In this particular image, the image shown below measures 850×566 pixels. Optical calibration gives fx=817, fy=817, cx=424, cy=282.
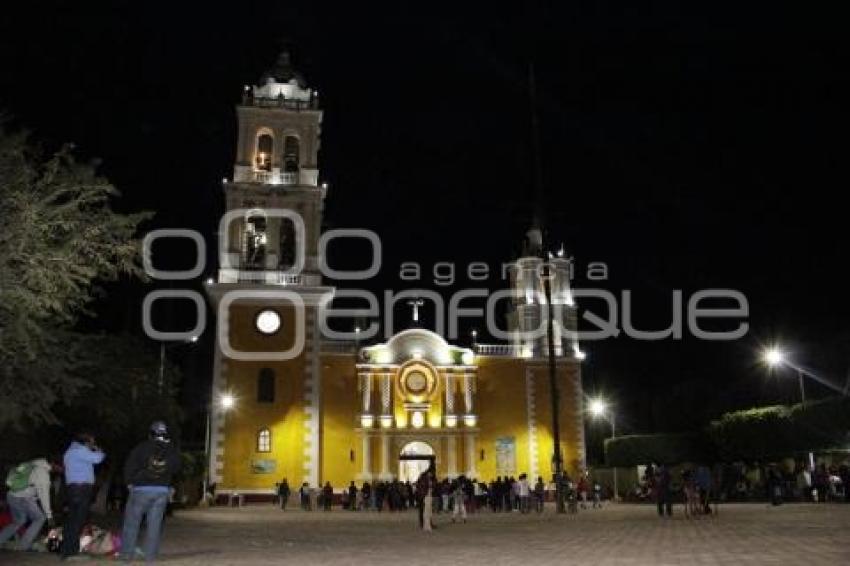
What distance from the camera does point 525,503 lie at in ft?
94.7

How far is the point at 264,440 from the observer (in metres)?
35.9

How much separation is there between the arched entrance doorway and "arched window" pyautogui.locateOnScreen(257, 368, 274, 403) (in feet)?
22.1

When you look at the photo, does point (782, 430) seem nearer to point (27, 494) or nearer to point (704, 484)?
point (704, 484)

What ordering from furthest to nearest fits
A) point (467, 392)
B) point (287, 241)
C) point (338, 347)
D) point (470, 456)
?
point (338, 347) < point (467, 392) < point (470, 456) < point (287, 241)

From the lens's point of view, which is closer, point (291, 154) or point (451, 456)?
point (451, 456)

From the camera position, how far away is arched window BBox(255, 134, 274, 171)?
3884cm

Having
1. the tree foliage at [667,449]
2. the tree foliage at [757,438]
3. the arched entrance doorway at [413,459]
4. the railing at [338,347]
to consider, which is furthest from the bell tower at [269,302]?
the tree foliage at [757,438]

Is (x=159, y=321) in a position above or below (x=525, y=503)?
above

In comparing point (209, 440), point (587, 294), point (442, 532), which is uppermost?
point (587, 294)

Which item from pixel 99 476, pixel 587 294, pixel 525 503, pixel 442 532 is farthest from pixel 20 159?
pixel 587 294

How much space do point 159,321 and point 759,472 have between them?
28.6 m

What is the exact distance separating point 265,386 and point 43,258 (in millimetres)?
24217

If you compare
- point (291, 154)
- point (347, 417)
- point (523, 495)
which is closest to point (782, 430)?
point (523, 495)

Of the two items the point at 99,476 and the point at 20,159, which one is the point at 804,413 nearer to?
the point at 99,476
